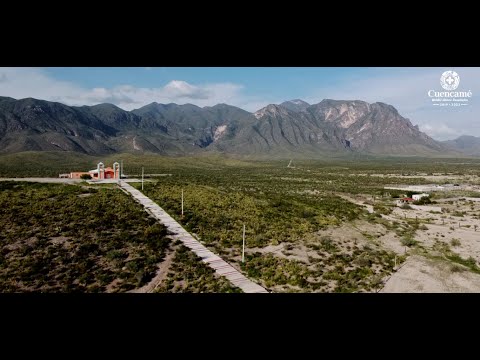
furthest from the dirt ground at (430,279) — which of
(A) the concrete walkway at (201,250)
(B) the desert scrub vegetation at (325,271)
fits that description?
(A) the concrete walkway at (201,250)

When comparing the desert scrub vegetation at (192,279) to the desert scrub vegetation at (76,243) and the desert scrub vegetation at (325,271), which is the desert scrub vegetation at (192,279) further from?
the desert scrub vegetation at (325,271)

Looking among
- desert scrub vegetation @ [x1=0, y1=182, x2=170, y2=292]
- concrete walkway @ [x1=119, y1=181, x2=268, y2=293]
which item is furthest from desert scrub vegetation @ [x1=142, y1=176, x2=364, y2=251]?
desert scrub vegetation @ [x1=0, y1=182, x2=170, y2=292]

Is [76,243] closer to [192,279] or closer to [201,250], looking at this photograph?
[201,250]
